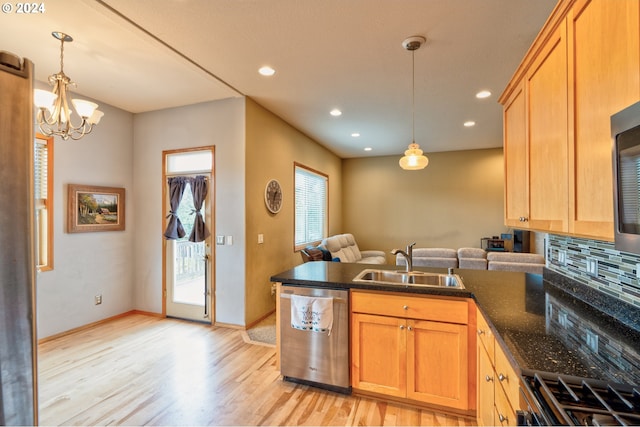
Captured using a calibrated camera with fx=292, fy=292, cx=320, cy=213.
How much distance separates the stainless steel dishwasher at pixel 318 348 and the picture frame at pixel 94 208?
2929 millimetres

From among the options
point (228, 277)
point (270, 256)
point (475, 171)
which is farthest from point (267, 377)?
point (475, 171)

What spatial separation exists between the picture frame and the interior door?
25.4 inches

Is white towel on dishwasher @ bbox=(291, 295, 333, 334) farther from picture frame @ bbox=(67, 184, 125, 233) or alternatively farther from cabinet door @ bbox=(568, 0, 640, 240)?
picture frame @ bbox=(67, 184, 125, 233)

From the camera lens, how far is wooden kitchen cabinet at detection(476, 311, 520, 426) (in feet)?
3.88

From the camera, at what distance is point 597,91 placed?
44.1 inches

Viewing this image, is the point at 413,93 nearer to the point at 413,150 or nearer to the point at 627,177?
the point at 413,150

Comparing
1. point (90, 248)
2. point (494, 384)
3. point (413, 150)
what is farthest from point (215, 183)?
point (494, 384)

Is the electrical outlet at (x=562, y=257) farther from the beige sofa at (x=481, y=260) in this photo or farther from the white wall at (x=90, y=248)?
the white wall at (x=90, y=248)

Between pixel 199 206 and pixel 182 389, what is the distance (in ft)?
7.00

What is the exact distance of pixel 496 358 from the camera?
140 centimetres

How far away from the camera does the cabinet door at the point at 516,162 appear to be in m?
1.85

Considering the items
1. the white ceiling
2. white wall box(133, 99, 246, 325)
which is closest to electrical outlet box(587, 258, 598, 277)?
the white ceiling

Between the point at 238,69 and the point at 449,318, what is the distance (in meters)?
2.92

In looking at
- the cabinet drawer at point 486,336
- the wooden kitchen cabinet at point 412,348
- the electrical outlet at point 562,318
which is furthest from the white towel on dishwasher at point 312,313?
the electrical outlet at point 562,318
